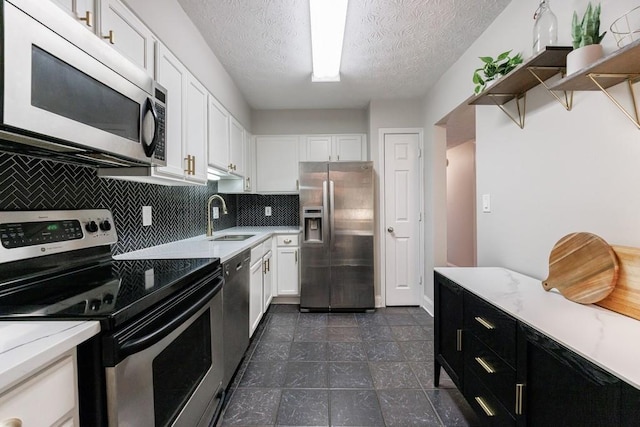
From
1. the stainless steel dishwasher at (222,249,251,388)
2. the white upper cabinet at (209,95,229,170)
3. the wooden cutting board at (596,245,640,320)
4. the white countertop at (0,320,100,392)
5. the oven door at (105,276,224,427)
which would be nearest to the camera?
the white countertop at (0,320,100,392)

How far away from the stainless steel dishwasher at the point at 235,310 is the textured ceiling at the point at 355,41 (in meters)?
1.59

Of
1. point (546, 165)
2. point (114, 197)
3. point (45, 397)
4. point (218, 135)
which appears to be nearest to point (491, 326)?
point (546, 165)

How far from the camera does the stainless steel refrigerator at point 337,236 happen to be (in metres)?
3.08

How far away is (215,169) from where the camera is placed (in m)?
2.40

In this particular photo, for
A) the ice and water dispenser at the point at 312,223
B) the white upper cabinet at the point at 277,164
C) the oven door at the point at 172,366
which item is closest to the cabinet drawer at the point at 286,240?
the ice and water dispenser at the point at 312,223

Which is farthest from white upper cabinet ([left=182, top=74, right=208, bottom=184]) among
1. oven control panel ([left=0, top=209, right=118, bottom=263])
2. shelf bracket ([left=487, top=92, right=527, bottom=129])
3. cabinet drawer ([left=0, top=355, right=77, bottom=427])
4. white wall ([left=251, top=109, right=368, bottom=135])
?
shelf bracket ([left=487, top=92, right=527, bottom=129])

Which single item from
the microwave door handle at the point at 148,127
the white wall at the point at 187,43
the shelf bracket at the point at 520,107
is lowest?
the microwave door handle at the point at 148,127

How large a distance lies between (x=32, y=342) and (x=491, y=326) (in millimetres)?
1442

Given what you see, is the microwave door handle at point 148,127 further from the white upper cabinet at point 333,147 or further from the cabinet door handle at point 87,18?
the white upper cabinet at point 333,147

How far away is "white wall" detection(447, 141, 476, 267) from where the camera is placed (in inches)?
191

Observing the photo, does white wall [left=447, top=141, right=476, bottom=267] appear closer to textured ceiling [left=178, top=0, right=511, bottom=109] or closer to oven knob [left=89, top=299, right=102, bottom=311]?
textured ceiling [left=178, top=0, right=511, bottom=109]

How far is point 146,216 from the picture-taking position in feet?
5.92

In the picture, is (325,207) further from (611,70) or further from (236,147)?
(611,70)

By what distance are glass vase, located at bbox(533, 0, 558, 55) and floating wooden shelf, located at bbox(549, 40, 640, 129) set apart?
0.31 metres
